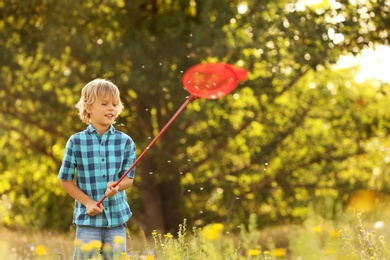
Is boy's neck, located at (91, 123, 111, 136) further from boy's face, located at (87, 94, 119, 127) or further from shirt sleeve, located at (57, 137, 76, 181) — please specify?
shirt sleeve, located at (57, 137, 76, 181)

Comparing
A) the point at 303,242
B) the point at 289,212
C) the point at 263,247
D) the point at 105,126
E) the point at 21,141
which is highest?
the point at 21,141

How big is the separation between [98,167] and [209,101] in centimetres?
363

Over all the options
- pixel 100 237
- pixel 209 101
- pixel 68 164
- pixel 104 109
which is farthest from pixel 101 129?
pixel 209 101

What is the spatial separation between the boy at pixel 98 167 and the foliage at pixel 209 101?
10.9 ft

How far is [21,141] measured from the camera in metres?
8.12

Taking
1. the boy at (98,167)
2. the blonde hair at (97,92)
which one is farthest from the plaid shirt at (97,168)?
the blonde hair at (97,92)

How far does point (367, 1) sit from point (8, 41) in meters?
3.48

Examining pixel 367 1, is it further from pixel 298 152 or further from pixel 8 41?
pixel 8 41

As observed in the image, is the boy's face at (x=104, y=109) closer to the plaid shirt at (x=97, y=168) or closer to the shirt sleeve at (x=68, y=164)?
the plaid shirt at (x=97, y=168)

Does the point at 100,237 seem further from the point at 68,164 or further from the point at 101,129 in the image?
the point at 101,129

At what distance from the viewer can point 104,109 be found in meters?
3.53

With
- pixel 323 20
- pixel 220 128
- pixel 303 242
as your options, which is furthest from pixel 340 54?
pixel 303 242

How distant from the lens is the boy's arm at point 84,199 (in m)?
3.47

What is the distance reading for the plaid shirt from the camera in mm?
3551
